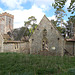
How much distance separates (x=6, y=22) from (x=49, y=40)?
183ft

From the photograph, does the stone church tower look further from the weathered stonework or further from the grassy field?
the grassy field

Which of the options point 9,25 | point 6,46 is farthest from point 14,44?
point 9,25

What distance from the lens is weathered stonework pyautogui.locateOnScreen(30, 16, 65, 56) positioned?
2294 cm

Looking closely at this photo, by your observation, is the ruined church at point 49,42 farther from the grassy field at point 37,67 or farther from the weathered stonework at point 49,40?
the grassy field at point 37,67

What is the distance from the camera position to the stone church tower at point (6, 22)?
225ft

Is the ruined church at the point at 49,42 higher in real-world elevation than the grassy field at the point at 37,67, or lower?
higher

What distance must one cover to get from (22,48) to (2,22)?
129 feet

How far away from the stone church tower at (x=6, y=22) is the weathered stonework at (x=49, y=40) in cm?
4706

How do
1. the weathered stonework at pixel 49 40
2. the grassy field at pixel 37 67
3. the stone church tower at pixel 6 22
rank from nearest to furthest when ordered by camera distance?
the grassy field at pixel 37 67, the weathered stonework at pixel 49 40, the stone church tower at pixel 6 22

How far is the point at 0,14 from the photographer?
7712 cm

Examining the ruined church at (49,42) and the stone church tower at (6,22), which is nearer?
the ruined church at (49,42)

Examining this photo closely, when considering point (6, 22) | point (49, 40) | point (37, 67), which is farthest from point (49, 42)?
point (6, 22)

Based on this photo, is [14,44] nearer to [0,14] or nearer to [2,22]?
[2,22]

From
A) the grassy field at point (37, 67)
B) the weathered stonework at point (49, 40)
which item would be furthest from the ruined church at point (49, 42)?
the grassy field at point (37, 67)
